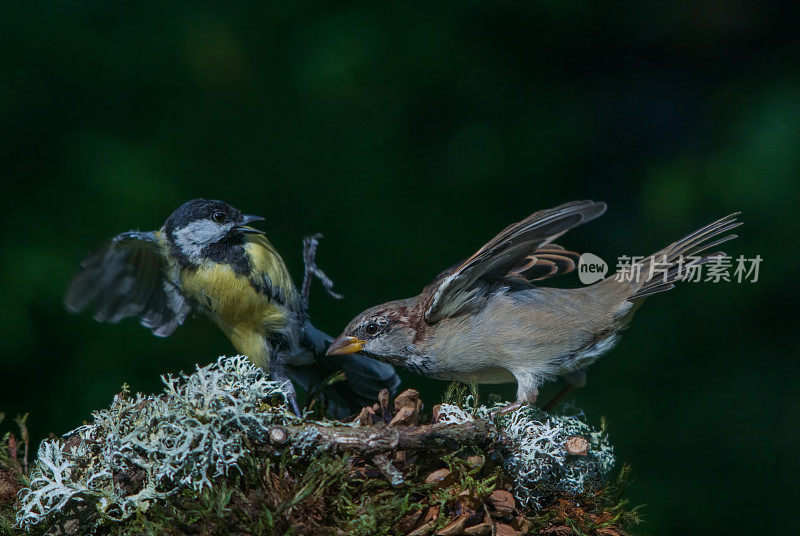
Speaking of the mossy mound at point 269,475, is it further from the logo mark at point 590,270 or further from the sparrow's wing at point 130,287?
the logo mark at point 590,270

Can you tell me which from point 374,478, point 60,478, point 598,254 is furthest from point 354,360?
point 598,254

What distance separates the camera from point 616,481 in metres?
2.01

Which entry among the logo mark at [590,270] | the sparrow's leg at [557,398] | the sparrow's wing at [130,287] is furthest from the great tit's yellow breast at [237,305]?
the logo mark at [590,270]

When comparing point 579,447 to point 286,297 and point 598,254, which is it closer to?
point 286,297

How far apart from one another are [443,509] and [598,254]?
98.0 inches

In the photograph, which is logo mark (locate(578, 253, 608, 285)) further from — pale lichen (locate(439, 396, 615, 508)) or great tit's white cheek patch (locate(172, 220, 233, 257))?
great tit's white cheek patch (locate(172, 220, 233, 257))

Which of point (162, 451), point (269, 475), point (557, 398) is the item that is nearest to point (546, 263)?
point (557, 398)

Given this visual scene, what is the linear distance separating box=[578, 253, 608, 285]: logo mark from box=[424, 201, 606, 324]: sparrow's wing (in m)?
0.29

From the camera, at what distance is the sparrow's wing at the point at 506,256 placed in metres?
2.05

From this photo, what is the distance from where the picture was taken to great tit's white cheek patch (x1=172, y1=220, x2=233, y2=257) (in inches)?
97.3

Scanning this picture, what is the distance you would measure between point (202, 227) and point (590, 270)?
1654 millimetres

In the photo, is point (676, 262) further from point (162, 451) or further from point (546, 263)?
point (162, 451)

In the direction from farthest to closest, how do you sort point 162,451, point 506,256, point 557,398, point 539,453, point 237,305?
1. point 237,305
2. point 557,398
3. point 506,256
4. point 539,453
5. point 162,451

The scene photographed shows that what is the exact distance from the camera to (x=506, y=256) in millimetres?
2238
